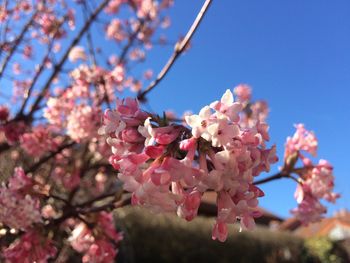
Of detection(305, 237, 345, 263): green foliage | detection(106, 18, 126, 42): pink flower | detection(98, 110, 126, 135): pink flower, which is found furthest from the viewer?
detection(305, 237, 345, 263): green foliage

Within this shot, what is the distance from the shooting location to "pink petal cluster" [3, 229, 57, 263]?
1.75 m

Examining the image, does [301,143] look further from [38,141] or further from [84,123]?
[38,141]

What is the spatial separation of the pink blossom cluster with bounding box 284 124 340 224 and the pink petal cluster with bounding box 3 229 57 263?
4.12 feet

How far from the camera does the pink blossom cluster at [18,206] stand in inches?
70.6

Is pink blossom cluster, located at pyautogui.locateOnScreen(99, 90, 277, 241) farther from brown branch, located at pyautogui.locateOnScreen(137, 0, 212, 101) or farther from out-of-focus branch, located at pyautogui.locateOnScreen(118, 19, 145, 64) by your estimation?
out-of-focus branch, located at pyautogui.locateOnScreen(118, 19, 145, 64)

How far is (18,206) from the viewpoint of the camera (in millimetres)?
1804

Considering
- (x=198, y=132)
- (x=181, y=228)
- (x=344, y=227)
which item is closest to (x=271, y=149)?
(x=198, y=132)

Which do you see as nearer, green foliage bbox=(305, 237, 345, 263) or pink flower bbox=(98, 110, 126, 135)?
pink flower bbox=(98, 110, 126, 135)

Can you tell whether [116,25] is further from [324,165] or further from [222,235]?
[222,235]

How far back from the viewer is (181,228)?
11.6 meters

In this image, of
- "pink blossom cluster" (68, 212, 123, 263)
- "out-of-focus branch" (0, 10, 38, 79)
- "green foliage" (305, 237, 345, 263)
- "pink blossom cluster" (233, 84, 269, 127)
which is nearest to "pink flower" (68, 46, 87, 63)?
"out-of-focus branch" (0, 10, 38, 79)

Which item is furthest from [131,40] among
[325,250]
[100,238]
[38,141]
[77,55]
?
[325,250]

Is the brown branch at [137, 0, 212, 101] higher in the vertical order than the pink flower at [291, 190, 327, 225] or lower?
higher

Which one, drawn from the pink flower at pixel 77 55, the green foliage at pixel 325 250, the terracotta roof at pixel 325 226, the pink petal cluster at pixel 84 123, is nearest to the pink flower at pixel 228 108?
the pink petal cluster at pixel 84 123
